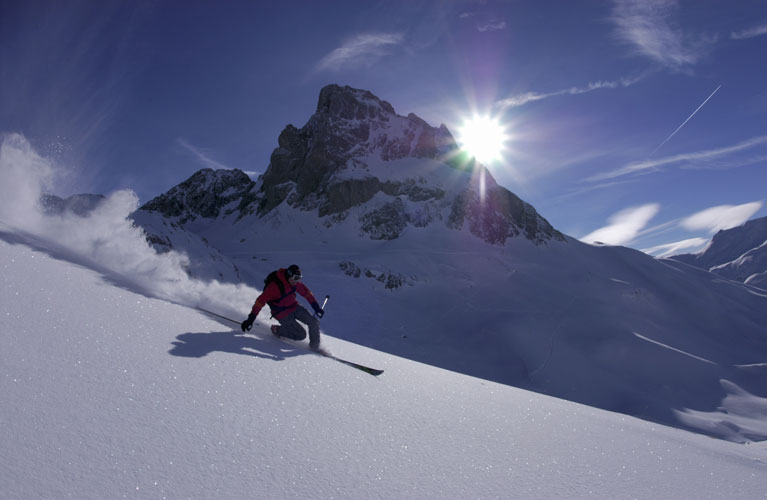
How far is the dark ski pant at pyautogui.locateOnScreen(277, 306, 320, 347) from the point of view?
21.8ft

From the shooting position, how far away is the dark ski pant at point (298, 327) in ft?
21.8

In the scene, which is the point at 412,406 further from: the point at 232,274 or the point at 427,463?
the point at 232,274

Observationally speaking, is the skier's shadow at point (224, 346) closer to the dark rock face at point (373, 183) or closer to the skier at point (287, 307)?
the skier at point (287, 307)

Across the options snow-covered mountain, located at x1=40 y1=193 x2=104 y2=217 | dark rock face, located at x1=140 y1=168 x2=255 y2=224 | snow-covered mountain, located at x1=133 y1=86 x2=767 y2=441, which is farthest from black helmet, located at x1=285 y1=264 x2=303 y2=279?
dark rock face, located at x1=140 y1=168 x2=255 y2=224

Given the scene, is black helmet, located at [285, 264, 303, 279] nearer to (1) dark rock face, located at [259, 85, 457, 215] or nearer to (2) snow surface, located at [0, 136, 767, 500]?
(2) snow surface, located at [0, 136, 767, 500]

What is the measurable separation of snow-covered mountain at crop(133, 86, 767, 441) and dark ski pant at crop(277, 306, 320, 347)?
18.5 metres

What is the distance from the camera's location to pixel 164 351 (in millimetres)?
3477

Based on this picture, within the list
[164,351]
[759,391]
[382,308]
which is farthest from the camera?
[382,308]

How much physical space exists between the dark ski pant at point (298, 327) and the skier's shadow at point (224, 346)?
101cm

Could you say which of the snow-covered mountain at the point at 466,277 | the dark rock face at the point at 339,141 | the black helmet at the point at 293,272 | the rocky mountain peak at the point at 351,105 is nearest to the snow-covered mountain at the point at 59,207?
the black helmet at the point at 293,272

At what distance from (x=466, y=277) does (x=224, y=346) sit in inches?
1816

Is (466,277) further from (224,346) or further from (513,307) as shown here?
(224,346)

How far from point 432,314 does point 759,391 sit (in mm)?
26291

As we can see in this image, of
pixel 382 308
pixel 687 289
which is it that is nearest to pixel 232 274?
pixel 382 308
